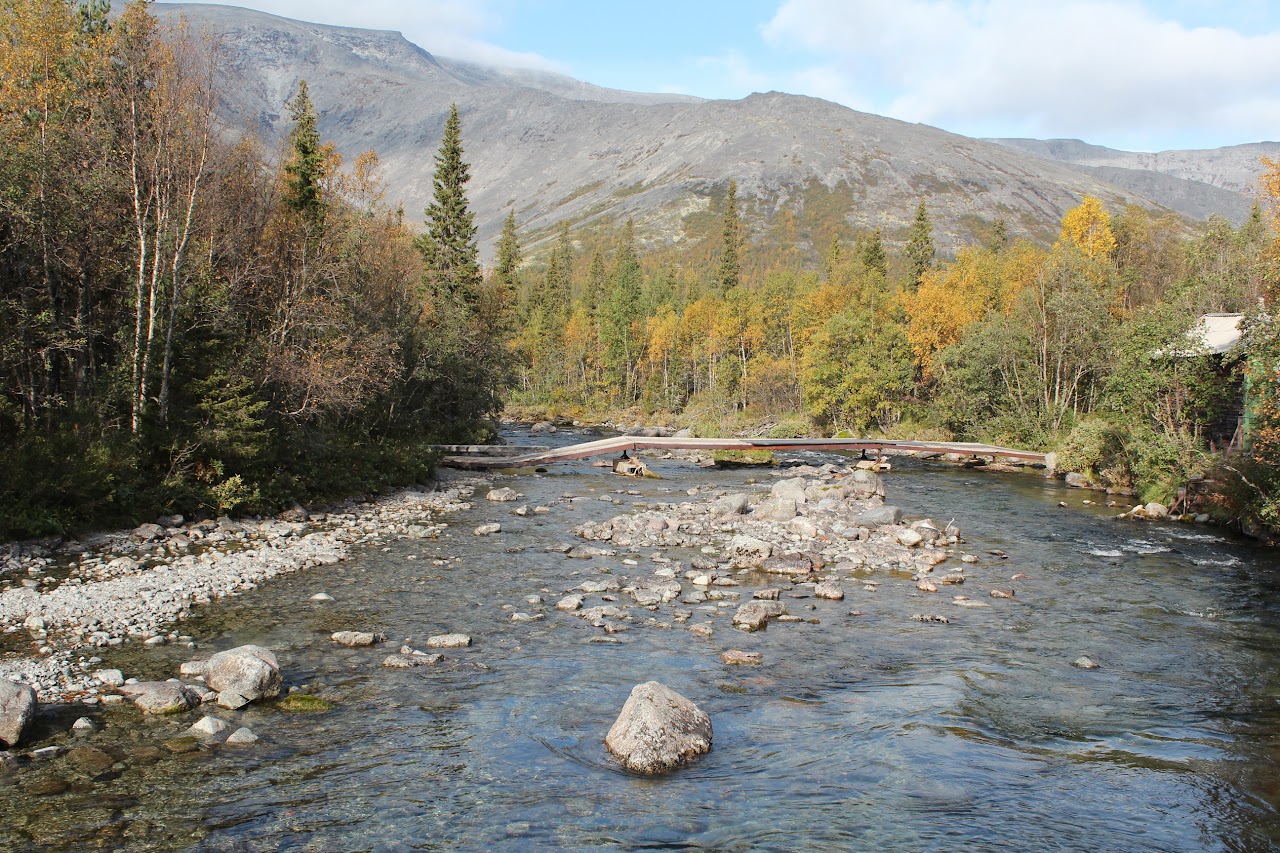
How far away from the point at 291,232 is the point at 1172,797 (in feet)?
97.5

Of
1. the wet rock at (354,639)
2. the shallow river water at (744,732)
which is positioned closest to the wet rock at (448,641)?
the shallow river water at (744,732)

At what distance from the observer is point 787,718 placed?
10320 millimetres

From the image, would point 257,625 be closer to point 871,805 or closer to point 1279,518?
point 871,805

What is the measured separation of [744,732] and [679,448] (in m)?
30.9

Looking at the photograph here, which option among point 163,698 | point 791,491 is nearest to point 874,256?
point 791,491

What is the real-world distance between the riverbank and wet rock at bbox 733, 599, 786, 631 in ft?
30.4

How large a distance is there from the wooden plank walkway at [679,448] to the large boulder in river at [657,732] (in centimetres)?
2698

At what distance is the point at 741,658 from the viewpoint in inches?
487

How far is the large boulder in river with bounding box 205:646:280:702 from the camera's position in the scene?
33.2 ft

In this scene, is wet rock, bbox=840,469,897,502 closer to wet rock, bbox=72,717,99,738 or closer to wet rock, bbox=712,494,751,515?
wet rock, bbox=712,494,751,515

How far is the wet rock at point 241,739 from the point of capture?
29.3 ft

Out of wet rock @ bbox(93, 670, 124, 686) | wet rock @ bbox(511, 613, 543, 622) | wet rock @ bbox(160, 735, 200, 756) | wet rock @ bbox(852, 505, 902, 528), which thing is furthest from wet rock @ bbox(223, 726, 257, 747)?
wet rock @ bbox(852, 505, 902, 528)

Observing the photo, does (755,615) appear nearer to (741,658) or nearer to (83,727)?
(741,658)

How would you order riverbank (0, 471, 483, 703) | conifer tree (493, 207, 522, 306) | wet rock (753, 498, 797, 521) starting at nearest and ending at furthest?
1. riverbank (0, 471, 483, 703)
2. wet rock (753, 498, 797, 521)
3. conifer tree (493, 207, 522, 306)
